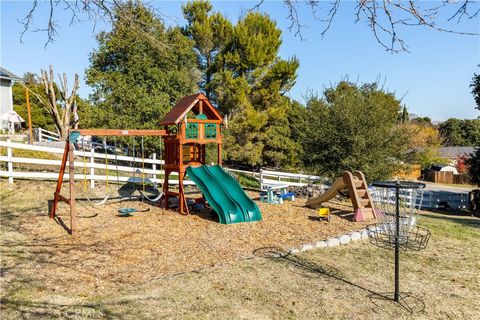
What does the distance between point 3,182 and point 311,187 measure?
1030cm

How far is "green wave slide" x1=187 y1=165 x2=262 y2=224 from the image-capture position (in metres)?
8.56

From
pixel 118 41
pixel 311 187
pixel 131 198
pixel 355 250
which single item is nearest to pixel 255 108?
pixel 118 41

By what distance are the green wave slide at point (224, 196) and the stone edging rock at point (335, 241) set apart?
2.21m

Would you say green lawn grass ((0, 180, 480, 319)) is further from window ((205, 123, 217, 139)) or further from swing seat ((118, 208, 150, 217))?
window ((205, 123, 217, 139))

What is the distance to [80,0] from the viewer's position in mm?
3604

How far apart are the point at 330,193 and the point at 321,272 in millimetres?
4787

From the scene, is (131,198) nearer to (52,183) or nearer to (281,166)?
(52,183)

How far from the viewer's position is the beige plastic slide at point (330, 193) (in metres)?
9.51

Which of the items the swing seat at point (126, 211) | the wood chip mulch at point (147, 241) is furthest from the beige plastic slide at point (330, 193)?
the swing seat at point (126, 211)

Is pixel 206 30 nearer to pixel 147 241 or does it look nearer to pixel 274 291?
pixel 147 241

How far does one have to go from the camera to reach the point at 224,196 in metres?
9.15

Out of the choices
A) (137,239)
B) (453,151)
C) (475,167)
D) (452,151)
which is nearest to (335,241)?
(137,239)

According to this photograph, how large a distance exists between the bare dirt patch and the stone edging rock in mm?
325

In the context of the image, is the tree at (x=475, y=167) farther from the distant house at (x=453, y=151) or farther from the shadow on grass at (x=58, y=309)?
the distant house at (x=453, y=151)
